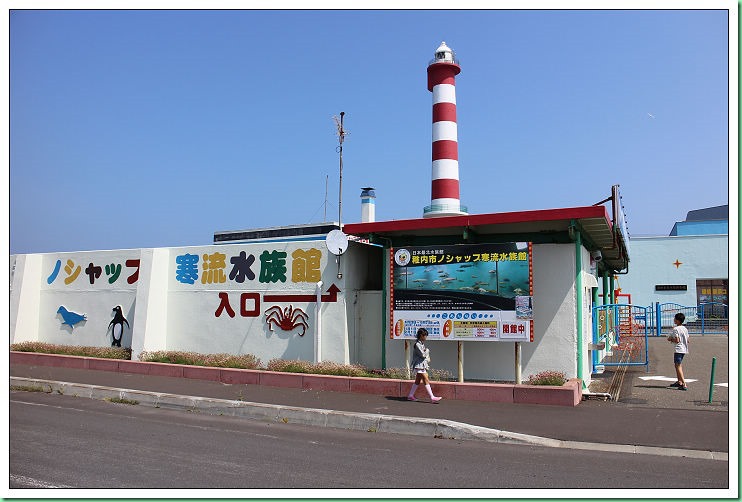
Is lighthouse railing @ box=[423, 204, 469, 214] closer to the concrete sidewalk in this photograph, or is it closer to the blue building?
the concrete sidewalk

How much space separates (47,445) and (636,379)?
480 inches

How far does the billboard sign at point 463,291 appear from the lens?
478 inches

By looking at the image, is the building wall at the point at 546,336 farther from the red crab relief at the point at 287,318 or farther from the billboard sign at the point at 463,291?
the red crab relief at the point at 287,318

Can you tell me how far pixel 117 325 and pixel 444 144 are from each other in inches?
541

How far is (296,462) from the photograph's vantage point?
24.0 ft

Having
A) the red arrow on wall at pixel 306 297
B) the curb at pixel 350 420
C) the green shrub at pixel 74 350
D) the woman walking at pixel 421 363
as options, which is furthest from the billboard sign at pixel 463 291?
the green shrub at pixel 74 350

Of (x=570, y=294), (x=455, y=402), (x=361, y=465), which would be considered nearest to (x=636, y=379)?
(x=570, y=294)

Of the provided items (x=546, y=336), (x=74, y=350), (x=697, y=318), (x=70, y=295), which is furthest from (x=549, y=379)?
(x=697, y=318)

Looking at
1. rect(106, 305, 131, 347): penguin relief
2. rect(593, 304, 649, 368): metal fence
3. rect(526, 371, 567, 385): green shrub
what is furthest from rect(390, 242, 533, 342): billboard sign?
rect(106, 305, 131, 347): penguin relief

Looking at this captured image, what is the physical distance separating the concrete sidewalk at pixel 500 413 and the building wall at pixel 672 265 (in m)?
23.9

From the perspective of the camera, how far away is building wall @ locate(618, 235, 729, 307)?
35156mm

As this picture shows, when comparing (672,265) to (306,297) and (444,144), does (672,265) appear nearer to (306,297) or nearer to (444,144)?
(444,144)

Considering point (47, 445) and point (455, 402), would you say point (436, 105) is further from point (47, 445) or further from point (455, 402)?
point (47, 445)

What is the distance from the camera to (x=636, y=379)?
1446 cm
